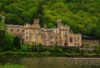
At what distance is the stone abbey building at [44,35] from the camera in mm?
126750

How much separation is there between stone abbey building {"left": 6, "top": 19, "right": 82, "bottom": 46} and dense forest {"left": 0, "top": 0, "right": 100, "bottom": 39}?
14987 millimetres

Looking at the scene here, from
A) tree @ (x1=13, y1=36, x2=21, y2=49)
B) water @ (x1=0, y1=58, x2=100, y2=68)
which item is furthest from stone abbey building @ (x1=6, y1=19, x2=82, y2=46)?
water @ (x1=0, y1=58, x2=100, y2=68)

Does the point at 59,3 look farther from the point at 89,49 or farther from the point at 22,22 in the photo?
the point at 89,49

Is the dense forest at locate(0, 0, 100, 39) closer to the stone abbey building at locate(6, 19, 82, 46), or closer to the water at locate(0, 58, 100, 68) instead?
the stone abbey building at locate(6, 19, 82, 46)

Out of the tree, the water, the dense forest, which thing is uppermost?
the dense forest

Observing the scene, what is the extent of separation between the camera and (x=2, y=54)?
350ft

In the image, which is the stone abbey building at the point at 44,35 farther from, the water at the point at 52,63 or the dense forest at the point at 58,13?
the water at the point at 52,63

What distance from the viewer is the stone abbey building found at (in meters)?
127

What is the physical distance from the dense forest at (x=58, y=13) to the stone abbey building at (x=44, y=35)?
14987 mm

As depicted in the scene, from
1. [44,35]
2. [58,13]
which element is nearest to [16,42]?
[44,35]

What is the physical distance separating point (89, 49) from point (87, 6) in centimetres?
5654

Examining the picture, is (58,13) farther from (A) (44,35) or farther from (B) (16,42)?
(B) (16,42)

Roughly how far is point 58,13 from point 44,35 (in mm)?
38385

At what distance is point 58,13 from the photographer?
16600 cm
